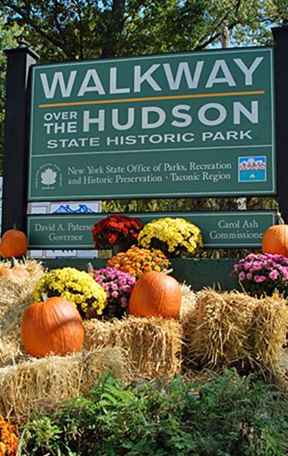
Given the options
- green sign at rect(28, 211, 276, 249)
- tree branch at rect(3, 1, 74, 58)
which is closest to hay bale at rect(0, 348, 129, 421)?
green sign at rect(28, 211, 276, 249)

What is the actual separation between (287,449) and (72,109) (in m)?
5.54

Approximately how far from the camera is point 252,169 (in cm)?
682

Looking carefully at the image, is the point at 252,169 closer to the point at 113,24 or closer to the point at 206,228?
the point at 206,228

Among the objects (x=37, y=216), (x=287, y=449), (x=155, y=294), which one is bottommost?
(x=287, y=449)

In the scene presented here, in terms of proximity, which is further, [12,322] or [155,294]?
[12,322]

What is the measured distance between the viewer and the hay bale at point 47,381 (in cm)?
312

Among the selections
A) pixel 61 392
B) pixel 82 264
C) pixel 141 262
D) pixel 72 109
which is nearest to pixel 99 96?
pixel 72 109

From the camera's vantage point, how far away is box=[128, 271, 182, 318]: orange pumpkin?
4156 mm

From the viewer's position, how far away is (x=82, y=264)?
6.09 m

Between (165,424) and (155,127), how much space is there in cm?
494

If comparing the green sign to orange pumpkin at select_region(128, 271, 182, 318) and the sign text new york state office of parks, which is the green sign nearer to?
the sign text new york state office of parks

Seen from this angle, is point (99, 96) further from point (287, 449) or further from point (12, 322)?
point (287, 449)

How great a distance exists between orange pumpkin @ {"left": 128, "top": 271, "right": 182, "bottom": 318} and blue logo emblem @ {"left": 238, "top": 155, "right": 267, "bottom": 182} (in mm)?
2858

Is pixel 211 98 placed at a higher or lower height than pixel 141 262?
higher
